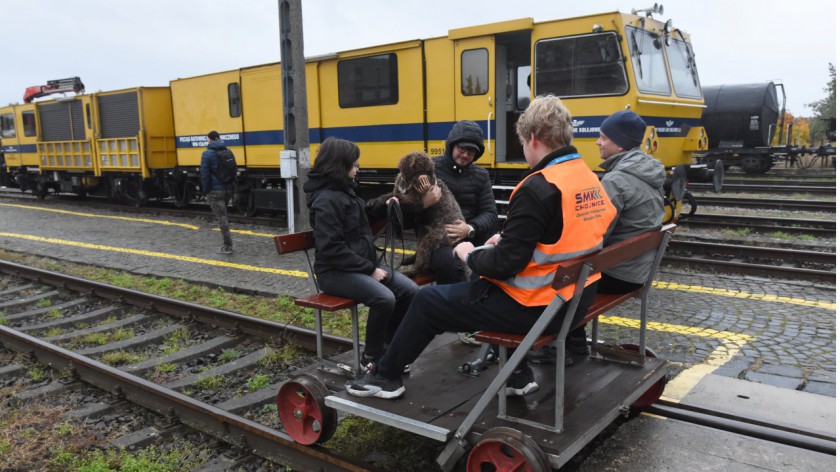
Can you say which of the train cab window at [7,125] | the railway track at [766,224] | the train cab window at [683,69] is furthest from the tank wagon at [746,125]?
the train cab window at [7,125]

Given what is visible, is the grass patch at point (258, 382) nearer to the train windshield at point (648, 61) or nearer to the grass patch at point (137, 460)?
the grass patch at point (137, 460)

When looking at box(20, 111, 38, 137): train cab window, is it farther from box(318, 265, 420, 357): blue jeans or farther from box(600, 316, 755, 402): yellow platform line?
box(600, 316, 755, 402): yellow platform line

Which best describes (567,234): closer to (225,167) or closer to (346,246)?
(346,246)

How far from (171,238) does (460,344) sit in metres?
8.92

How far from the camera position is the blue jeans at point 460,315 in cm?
306

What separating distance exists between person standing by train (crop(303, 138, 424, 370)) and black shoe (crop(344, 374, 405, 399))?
0.25 meters

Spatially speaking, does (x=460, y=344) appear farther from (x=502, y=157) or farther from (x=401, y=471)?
(x=502, y=157)

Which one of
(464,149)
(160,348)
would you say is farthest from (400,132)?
(464,149)

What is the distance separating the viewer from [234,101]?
13750mm

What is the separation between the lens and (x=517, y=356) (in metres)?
2.85

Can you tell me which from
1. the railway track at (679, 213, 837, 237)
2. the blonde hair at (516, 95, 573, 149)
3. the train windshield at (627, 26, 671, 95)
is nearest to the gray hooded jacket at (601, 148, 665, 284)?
the blonde hair at (516, 95, 573, 149)

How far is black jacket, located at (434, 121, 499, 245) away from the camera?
4.62 meters

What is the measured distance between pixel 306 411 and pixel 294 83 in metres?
4.55

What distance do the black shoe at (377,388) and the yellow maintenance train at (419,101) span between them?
6247 millimetres
